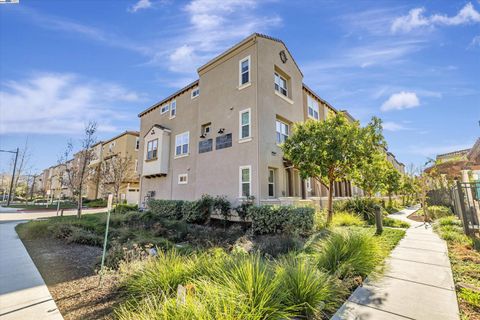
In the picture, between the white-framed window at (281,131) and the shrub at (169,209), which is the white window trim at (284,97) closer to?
the white-framed window at (281,131)

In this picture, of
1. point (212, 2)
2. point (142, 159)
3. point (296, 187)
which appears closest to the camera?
point (212, 2)

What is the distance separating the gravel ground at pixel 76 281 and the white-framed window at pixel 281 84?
13581mm

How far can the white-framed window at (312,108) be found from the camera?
754 inches

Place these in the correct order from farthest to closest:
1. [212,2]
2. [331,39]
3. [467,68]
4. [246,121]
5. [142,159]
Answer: [142,159], [246,121], [331,39], [467,68], [212,2]

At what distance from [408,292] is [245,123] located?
441 inches

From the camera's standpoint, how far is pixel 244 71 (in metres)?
14.6

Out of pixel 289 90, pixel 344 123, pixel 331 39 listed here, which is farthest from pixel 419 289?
pixel 289 90

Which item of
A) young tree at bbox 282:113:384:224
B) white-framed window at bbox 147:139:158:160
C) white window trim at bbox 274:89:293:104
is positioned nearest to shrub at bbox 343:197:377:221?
young tree at bbox 282:113:384:224

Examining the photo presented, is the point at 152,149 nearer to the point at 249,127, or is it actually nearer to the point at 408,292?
the point at 249,127

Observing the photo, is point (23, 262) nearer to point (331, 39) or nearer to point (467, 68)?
point (331, 39)

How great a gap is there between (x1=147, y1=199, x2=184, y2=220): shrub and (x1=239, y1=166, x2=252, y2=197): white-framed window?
5.06 metres

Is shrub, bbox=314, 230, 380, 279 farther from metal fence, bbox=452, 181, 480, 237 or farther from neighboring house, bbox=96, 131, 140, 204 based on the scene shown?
neighboring house, bbox=96, 131, 140, 204

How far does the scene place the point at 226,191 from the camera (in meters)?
14.1

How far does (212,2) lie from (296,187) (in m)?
11.6
